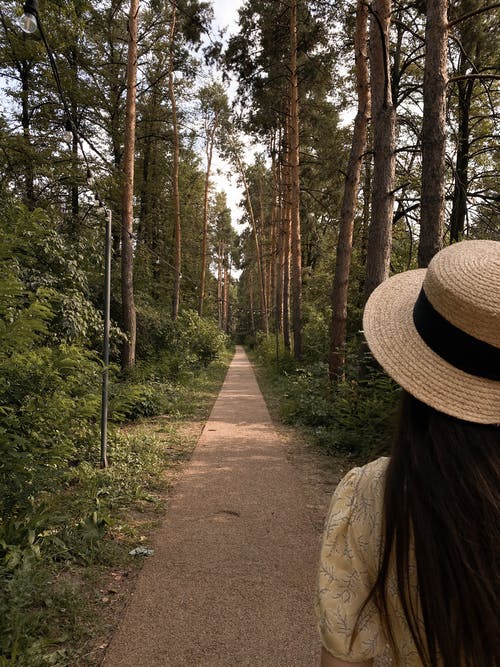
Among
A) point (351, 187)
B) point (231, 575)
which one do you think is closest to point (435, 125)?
point (351, 187)

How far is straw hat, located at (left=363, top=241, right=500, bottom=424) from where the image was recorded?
0.87m

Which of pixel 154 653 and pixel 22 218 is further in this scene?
pixel 22 218

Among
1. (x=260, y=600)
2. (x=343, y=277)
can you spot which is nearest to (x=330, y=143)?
(x=343, y=277)

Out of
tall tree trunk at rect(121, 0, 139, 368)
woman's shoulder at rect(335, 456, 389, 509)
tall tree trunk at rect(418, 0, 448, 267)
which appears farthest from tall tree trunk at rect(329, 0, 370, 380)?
woman's shoulder at rect(335, 456, 389, 509)

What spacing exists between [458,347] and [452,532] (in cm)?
37

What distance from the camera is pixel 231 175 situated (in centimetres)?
2728

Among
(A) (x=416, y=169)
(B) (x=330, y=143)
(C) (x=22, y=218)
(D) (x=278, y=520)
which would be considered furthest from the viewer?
(B) (x=330, y=143)

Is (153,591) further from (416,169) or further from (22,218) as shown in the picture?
(416,169)

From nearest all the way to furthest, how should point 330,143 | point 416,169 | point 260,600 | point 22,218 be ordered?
1. point 260,600
2. point 22,218
3. point 416,169
4. point 330,143

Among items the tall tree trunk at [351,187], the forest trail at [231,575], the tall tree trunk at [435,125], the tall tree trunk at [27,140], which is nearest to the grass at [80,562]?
→ the forest trail at [231,575]

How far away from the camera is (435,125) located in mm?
5801

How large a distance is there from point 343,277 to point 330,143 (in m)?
5.35

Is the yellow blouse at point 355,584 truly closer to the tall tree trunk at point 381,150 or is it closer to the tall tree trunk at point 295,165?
the tall tree trunk at point 381,150

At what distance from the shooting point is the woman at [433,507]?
0.86 meters
